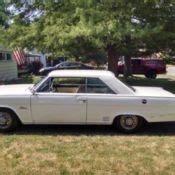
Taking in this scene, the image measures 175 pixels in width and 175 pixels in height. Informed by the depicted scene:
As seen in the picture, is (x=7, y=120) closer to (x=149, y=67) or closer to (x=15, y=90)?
(x=15, y=90)

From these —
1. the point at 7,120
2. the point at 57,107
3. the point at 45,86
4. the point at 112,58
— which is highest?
the point at 112,58

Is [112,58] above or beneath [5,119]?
above

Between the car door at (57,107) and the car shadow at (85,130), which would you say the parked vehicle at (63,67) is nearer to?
the car shadow at (85,130)

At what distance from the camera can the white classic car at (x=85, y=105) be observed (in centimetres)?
751

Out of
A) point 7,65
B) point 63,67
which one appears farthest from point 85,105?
point 63,67

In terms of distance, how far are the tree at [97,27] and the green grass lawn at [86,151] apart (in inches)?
191

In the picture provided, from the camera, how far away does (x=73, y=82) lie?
791cm

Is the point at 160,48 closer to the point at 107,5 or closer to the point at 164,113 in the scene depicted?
the point at 107,5

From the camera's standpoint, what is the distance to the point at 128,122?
305 inches

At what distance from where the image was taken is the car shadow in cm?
769

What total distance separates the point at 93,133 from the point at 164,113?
153 cm

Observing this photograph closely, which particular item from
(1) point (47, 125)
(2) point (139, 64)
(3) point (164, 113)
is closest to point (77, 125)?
(1) point (47, 125)

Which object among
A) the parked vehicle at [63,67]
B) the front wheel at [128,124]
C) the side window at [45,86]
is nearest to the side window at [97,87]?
the front wheel at [128,124]

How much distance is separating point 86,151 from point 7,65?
61.5ft
